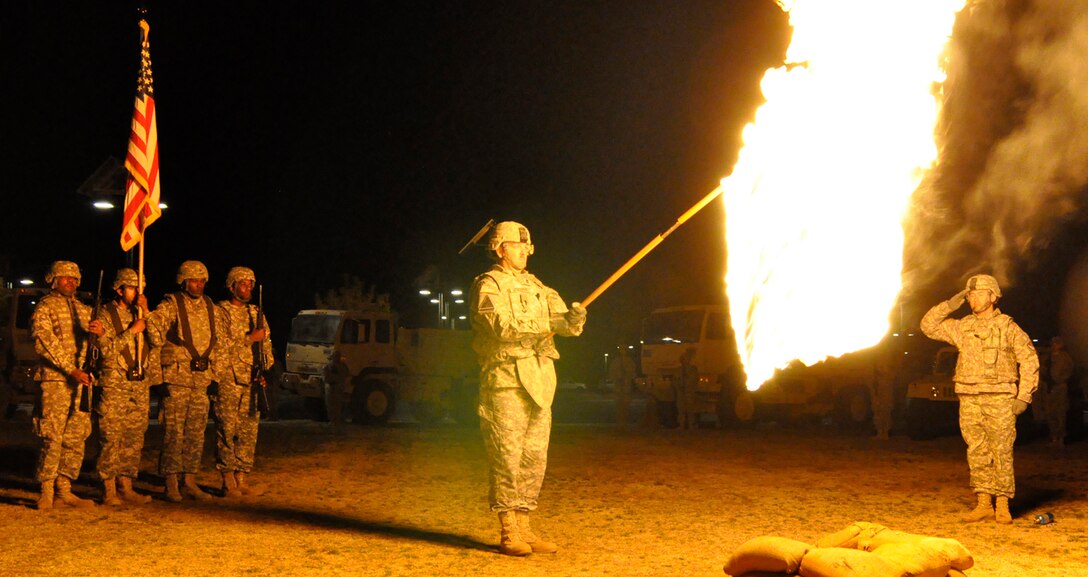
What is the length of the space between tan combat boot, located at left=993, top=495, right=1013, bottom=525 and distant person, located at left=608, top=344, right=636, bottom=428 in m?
11.5

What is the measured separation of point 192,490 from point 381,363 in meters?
11.4

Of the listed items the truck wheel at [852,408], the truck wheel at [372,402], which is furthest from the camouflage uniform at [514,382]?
the truck wheel at [852,408]

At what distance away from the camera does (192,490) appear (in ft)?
32.4

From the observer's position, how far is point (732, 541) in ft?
25.6

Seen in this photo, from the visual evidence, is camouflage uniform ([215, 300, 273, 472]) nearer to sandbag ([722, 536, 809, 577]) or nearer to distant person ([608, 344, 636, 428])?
sandbag ([722, 536, 809, 577])

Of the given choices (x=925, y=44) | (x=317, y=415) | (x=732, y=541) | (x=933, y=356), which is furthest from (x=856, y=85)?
(x=317, y=415)

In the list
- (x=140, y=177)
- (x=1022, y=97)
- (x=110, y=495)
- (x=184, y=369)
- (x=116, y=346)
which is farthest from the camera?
(x=1022, y=97)

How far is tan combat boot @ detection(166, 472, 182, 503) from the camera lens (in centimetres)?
962

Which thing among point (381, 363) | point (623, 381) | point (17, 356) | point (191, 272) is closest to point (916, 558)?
point (191, 272)

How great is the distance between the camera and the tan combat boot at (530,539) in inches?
288

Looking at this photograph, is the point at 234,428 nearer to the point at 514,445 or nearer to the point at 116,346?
the point at 116,346

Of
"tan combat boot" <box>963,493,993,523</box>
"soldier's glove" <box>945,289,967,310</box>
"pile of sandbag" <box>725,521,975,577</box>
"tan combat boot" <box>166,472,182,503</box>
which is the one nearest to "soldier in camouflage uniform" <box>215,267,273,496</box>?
"tan combat boot" <box>166,472,182,503</box>

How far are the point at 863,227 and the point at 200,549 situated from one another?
591 centimetres

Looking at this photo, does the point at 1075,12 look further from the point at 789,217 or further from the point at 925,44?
the point at 789,217
